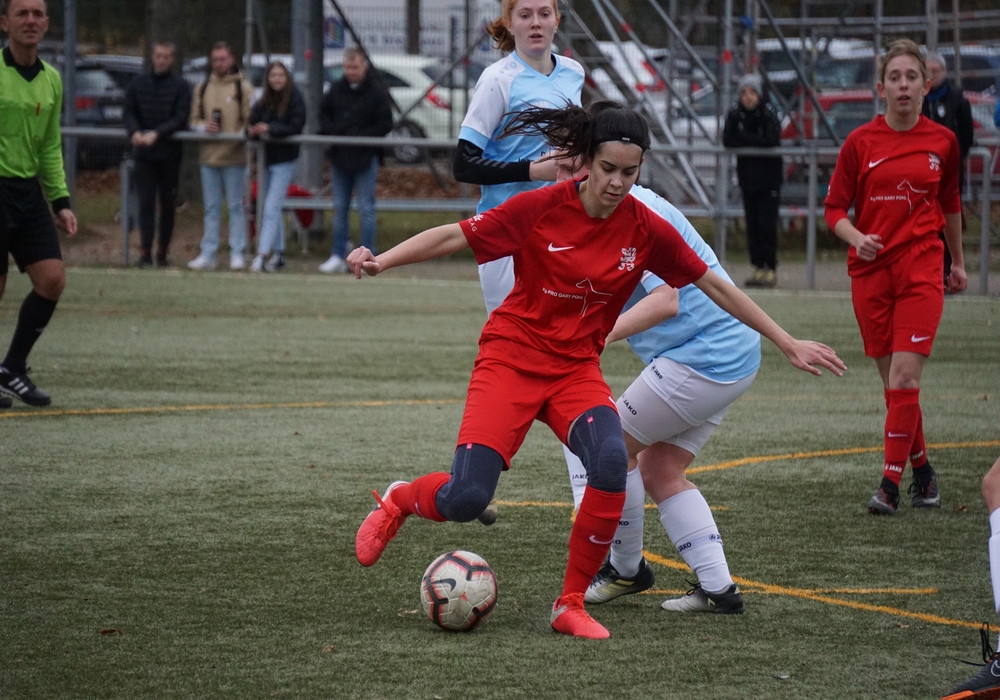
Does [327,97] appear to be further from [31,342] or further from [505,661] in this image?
[505,661]

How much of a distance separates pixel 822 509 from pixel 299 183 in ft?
50.0

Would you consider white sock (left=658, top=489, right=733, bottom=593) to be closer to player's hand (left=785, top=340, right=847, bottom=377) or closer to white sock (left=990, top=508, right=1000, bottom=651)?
player's hand (left=785, top=340, right=847, bottom=377)

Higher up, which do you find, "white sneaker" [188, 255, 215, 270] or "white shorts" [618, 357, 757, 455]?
"white shorts" [618, 357, 757, 455]

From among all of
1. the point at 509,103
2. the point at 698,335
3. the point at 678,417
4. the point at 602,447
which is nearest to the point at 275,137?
the point at 509,103

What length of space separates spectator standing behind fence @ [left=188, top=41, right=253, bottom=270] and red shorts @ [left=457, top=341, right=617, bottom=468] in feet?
42.9

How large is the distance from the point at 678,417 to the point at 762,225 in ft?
39.7

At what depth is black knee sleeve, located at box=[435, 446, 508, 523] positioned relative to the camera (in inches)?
174

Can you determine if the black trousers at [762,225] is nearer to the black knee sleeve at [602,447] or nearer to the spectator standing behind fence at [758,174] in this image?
the spectator standing behind fence at [758,174]

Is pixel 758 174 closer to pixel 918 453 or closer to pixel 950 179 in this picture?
pixel 950 179

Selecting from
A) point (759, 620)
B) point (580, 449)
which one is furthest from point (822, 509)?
point (580, 449)

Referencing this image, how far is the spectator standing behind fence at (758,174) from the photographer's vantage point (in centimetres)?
1662

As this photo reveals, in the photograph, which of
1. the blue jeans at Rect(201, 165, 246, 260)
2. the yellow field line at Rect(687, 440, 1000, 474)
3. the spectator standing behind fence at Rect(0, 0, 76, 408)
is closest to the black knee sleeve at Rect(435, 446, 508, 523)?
the yellow field line at Rect(687, 440, 1000, 474)

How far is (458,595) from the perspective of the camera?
443 cm

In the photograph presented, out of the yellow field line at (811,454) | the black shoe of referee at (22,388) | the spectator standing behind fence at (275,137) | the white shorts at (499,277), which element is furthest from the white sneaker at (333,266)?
the white shorts at (499,277)
